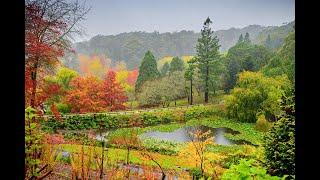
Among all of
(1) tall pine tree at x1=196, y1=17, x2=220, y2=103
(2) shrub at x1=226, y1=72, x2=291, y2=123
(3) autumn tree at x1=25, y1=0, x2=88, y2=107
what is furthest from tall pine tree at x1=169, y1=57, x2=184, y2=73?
(3) autumn tree at x1=25, y1=0, x2=88, y2=107

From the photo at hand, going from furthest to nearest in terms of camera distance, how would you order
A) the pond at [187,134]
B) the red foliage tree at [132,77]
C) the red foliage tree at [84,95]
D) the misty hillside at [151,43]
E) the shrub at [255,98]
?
1. the red foliage tree at [132,77]
2. the misty hillside at [151,43]
3. the red foliage tree at [84,95]
4. the shrub at [255,98]
5. the pond at [187,134]

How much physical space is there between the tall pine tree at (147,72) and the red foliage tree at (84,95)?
81 centimetres

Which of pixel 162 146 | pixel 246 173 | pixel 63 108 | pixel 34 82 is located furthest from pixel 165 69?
pixel 246 173

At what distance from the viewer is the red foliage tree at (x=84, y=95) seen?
7.38 meters

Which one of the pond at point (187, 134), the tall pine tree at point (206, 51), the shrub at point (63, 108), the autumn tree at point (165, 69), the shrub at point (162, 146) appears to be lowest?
the shrub at point (162, 146)

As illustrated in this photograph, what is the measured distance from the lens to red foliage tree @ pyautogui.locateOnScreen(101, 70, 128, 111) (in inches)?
302

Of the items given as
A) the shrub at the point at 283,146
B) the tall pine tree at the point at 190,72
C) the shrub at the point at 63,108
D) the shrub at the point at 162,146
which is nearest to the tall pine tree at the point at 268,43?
the tall pine tree at the point at 190,72

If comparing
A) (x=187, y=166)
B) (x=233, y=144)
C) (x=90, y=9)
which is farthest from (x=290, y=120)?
(x=90, y=9)

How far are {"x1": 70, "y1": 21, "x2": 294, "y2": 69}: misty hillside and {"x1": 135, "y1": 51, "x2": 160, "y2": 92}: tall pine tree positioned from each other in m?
0.37

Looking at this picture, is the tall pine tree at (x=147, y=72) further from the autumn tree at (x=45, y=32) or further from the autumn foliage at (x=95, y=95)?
the autumn tree at (x=45, y=32)

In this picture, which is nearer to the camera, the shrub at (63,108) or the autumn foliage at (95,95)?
the shrub at (63,108)

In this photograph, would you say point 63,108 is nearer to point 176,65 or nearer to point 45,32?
point 45,32
